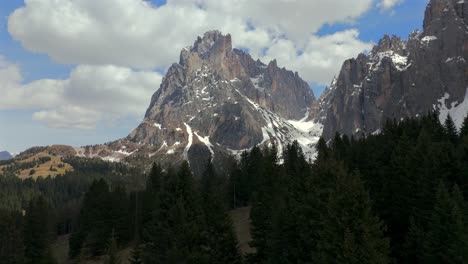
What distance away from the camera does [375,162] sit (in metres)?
49.9

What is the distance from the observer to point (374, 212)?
37.4 meters

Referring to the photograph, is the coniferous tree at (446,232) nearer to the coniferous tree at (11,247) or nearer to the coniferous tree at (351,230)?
the coniferous tree at (351,230)

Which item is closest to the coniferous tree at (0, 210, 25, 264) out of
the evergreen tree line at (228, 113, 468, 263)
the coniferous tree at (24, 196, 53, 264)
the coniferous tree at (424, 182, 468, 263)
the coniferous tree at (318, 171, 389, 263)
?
the coniferous tree at (24, 196, 53, 264)

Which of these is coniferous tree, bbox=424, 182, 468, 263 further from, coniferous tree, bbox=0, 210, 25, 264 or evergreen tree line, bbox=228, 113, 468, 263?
coniferous tree, bbox=0, 210, 25, 264

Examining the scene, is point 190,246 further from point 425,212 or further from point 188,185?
point 425,212

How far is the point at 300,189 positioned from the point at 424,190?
11058mm

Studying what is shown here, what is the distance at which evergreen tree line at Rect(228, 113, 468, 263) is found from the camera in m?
22.5

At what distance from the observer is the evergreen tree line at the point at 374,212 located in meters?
22.5

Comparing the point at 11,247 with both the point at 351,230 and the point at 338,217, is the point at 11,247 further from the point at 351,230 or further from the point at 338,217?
the point at 351,230

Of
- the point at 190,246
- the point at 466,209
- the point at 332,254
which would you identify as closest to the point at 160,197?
the point at 190,246

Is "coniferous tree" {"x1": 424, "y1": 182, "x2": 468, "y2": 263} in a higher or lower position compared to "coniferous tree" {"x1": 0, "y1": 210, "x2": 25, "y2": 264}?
higher

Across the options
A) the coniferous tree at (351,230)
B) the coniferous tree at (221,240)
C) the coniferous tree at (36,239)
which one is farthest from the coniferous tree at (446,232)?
the coniferous tree at (36,239)

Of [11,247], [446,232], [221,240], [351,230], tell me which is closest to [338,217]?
[351,230]

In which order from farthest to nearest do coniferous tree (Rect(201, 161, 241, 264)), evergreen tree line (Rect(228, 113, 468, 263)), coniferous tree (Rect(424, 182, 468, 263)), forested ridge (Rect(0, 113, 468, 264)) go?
coniferous tree (Rect(201, 161, 241, 264)), coniferous tree (Rect(424, 182, 468, 263)), forested ridge (Rect(0, 113, 468, 264)), evergreen tree line (Rect(228, 113, 468, 263))
